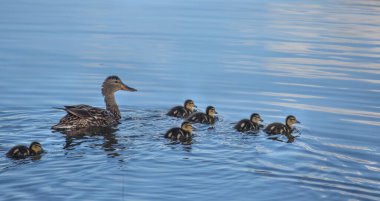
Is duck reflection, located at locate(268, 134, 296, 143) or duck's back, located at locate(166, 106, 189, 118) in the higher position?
duck's back, located at locate(166, 106, 189, 118)

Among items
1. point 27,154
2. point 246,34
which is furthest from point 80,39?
point 27,154

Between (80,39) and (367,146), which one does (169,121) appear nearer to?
(367,146)

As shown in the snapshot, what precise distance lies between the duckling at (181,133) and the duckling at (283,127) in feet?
2.99

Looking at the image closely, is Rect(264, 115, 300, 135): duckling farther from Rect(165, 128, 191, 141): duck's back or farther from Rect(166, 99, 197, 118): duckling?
Rect(166, 99, 197, 118): duckling

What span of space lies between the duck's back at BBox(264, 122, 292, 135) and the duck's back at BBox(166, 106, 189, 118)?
1177 mm

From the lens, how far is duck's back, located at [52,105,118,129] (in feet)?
32.9

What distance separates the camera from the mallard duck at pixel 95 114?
33.0ft

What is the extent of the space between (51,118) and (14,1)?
454 inches

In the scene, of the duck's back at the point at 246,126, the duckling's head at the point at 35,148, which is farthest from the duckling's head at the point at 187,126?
the duckling's head at the point at 35,148

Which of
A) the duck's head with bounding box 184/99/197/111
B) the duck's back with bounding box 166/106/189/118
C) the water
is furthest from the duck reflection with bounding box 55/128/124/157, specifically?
the duck's head with bounding box 184/99/197/111

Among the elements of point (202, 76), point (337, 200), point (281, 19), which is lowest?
point (337, 200)

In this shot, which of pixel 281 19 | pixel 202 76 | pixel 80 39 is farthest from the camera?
pixel 281 19

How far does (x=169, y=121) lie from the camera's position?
10609 mm

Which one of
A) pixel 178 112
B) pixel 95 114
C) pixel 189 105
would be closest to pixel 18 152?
pixel 95 114
